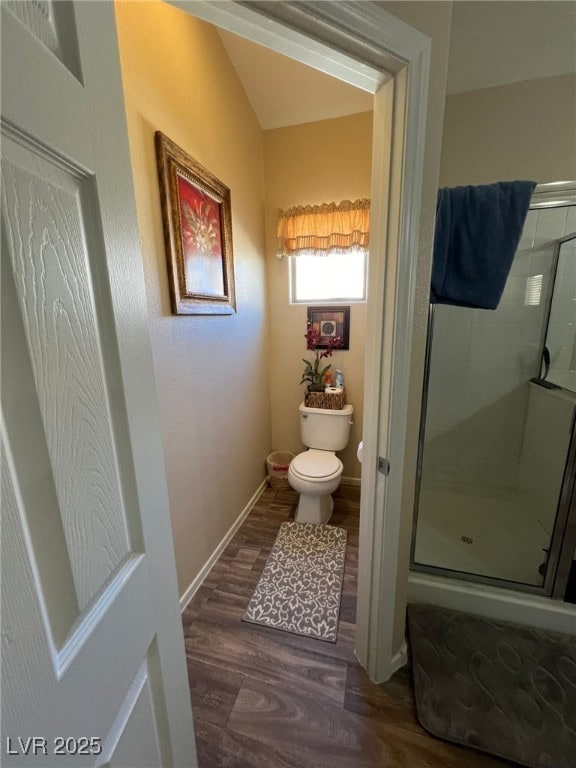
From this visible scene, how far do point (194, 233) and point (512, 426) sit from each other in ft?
7.72

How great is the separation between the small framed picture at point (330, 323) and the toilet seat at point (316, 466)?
0.85 metres

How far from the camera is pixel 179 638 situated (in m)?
0.70

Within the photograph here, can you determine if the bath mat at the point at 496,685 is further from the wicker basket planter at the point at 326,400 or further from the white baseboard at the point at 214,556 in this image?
the wicker basket planter at the point at 326,400

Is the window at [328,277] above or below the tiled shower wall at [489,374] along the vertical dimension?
above

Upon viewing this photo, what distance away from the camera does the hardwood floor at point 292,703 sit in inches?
39.0

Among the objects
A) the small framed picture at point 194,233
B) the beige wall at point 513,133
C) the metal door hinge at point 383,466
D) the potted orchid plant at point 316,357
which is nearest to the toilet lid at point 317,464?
the potted orchid plant at point 316,357

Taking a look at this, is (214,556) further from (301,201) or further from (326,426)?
(301,201)

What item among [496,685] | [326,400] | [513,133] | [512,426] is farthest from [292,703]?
[513,133]

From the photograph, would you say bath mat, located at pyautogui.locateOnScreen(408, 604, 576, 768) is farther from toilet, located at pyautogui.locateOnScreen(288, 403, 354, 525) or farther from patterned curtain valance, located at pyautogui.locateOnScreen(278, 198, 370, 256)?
patterned curtain valance, located at pyautogui.locateOnScreen(278, 198, 370, 256)

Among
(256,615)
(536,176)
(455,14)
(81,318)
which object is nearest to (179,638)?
(81,318)

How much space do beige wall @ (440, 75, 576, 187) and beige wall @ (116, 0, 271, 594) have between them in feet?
3.96

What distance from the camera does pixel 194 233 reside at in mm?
1437

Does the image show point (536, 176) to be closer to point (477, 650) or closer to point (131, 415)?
point (131, 415)

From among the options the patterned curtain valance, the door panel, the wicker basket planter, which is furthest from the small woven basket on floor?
the door panel
